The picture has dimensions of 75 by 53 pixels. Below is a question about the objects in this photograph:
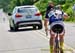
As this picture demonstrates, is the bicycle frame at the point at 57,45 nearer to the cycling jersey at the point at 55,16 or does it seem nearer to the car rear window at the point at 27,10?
the cycling jersey at the point at 55,16

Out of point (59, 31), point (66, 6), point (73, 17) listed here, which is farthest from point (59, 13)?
point (66, 6)

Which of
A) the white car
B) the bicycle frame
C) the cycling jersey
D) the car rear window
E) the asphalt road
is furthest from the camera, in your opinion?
the car rear window

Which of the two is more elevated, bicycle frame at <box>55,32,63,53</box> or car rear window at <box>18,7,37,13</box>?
bicycle frame at <box>55,32,63,53</box>

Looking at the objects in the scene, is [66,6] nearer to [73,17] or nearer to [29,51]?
[73,17]

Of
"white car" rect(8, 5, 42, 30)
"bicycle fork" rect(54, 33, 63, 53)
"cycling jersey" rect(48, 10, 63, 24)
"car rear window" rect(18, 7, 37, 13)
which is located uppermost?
"cycling jersey" rect(48, 10, 63, 24)

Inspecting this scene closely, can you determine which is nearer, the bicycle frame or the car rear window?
the bicycle frame

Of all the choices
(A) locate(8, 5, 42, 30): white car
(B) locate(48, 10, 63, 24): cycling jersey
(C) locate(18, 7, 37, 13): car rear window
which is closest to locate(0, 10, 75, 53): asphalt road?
(B) locate(48, 10, 63, 24): cycling jersey

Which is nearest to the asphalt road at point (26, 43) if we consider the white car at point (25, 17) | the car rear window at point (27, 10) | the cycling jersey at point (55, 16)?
the cycling jersey at point (55, 16)

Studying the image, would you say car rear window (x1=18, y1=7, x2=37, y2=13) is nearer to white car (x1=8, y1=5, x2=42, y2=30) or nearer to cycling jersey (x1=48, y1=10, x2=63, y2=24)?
white car (x1=8, y1=5, x2=42, y2=30)

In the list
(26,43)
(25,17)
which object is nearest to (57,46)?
(26,43)

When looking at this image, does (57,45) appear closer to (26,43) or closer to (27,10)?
(26,43)

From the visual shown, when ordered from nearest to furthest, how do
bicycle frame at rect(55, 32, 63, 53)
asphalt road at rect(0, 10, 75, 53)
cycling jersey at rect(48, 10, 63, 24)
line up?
1. bicycle frame at rect(55, 32, 63, 53)
2. cycling jersey at rect(48, 10, 63, 24)
3. asphalt road at rect(0, 10, 75, 53)

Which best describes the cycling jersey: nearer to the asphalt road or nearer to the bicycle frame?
the bicycle frame

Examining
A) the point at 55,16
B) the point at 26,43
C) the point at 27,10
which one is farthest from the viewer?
the point at 27,10
